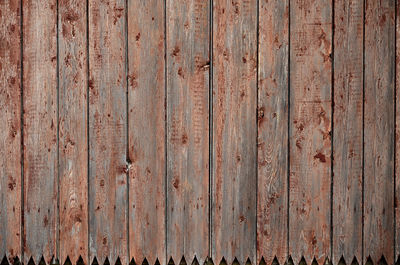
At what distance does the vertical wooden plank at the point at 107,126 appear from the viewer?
6.77 ft

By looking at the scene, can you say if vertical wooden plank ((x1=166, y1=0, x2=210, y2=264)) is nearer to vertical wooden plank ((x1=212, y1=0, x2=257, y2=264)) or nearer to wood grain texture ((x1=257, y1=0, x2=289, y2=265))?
vertical wooden plank ((x1=212, y1=0, x2=257, y2=264))

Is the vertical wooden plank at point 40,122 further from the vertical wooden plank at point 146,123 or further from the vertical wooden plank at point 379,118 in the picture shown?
the vertical wooden plank at point 379,118

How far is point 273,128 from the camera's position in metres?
2.07

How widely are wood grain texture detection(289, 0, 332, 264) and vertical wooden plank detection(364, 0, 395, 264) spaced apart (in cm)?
16

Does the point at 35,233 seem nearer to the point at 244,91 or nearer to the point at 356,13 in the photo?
the point at 244,91

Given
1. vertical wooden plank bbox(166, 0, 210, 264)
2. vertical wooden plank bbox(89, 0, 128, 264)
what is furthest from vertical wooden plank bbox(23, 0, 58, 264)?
vertical wooden plank bbox(166, 0, 210, 264)

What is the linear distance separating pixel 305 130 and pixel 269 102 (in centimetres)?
19

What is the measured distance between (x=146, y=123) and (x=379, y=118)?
0.97 meters

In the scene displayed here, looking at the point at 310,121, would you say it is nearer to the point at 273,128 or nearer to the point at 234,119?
the point at 273,128

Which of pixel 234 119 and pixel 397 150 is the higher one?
pixel 234 119

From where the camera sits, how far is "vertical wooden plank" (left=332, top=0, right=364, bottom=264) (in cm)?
205

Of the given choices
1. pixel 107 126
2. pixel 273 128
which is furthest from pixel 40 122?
pixel 273 128

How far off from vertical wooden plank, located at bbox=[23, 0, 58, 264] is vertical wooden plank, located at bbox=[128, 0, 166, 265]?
1.08ft

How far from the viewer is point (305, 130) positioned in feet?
6.77
